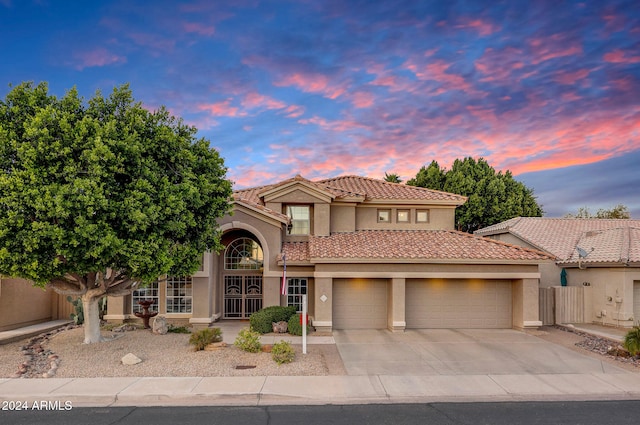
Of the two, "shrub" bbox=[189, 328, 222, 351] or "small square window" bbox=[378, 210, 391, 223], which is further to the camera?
"small square window" bbox=[378, 210, 391, 223]

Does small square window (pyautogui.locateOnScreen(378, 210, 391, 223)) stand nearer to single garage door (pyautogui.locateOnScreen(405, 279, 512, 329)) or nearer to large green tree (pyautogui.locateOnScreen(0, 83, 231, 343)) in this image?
single garage door (pyautogui.locateOnScreen(405, 279, 512, 329))

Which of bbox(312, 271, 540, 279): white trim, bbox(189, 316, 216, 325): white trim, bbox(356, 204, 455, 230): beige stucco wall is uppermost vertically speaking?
bbox(356, 204, 455, 230): beige stucco wall

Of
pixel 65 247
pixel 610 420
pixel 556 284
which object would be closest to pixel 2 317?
pixel 65 247

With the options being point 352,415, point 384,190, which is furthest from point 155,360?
point 384,190

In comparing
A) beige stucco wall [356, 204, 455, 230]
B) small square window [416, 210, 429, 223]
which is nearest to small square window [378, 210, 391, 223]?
beige stucco wall [356, 204, 455, 230]

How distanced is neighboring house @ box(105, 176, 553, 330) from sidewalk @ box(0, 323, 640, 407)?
6989mm

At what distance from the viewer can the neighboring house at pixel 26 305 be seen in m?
17.9

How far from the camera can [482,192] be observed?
39.3m

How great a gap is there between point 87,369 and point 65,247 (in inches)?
143

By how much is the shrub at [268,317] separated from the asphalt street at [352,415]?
822 cm

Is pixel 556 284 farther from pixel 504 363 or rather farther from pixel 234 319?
pixel 234 319

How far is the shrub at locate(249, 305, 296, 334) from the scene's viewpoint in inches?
688

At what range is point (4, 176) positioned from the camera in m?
11.7

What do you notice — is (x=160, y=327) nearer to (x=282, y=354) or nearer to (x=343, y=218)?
(x=282, y=354)
